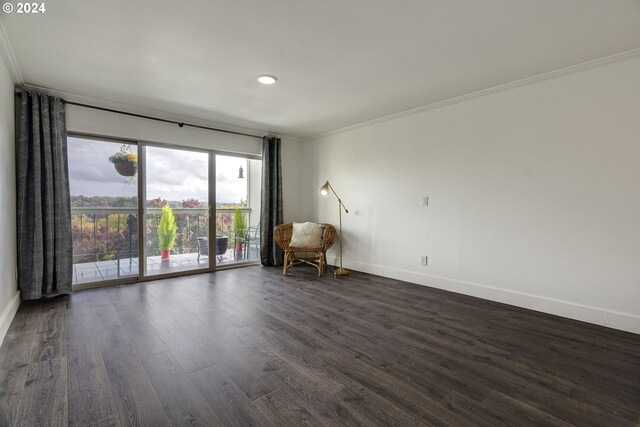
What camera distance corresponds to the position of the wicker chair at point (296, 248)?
15.1 ft

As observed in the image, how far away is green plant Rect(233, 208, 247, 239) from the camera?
5.11m

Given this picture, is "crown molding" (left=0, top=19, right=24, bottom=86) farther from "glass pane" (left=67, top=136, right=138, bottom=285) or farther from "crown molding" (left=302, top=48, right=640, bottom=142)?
"crown molding" (left=302, top=48, right=640, bottom=142)

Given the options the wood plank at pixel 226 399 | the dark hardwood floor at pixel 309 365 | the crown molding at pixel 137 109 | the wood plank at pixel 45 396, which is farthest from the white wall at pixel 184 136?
the wood plank at pixel 226 399

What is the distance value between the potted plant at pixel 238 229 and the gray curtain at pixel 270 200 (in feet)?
1.09

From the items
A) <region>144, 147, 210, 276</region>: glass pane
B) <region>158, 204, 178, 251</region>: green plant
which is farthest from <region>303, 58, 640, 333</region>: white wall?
<region>158, 204, 178, 251</region>: green plant

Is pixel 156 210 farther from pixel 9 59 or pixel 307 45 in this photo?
pixel 307 45

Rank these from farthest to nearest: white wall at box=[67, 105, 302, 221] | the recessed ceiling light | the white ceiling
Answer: white wall at box=[67, 105, 302, 221] → the recessed ceiling light → the white ceiling

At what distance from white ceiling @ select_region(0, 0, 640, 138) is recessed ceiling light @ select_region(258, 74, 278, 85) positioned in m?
0.08

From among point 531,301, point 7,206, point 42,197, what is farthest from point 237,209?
point 531,301

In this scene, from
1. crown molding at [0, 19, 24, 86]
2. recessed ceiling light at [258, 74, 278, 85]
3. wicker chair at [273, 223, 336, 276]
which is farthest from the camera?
wicker chair at [273, 223, 336, 276]

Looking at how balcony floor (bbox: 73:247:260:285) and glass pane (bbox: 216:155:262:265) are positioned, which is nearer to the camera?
balcony floor (bbox: 73:247:260:285)

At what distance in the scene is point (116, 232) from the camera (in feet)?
13.2

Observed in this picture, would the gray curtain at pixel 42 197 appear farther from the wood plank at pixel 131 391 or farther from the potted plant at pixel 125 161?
the wood plank at pixel 131 391

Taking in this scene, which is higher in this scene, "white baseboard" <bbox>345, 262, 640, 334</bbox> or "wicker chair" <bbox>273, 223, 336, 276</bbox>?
"wicker chair" <bbox>273, 223, 336, 276</bbox>
